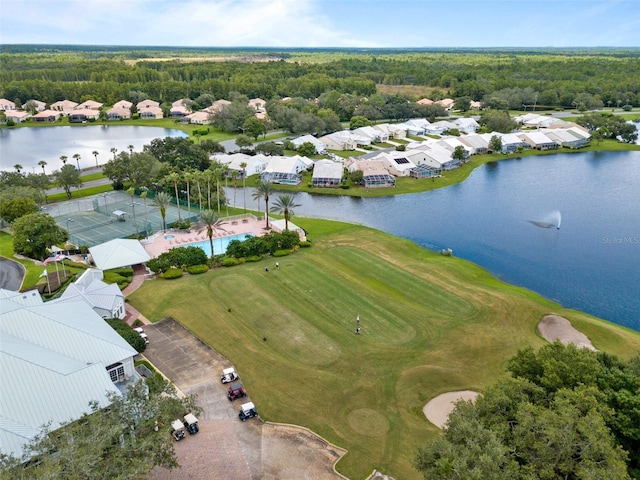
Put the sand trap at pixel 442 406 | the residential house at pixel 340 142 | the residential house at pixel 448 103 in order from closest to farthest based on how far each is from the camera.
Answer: the sand trap at pixel 442 406 < the residential house at pixel 340 142 < the residential house at pixel 448 103

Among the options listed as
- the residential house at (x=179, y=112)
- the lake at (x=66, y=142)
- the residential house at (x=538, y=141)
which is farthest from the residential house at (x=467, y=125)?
the residential house at (x=179, y=112)

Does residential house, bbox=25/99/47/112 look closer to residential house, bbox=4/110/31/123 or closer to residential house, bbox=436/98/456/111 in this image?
residential house, bbox=4/110/31/123

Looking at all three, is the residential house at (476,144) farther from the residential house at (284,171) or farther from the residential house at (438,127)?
the residential house at (284,171)

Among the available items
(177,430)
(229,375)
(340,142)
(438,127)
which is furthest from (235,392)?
(438,127)

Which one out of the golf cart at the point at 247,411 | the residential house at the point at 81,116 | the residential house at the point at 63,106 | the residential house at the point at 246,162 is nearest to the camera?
the golf cart at the point at 247,411

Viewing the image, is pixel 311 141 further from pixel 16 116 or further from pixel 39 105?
pixel 39 105

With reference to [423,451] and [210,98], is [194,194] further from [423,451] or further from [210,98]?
[210,98]

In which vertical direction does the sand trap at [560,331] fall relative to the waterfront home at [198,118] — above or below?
below
